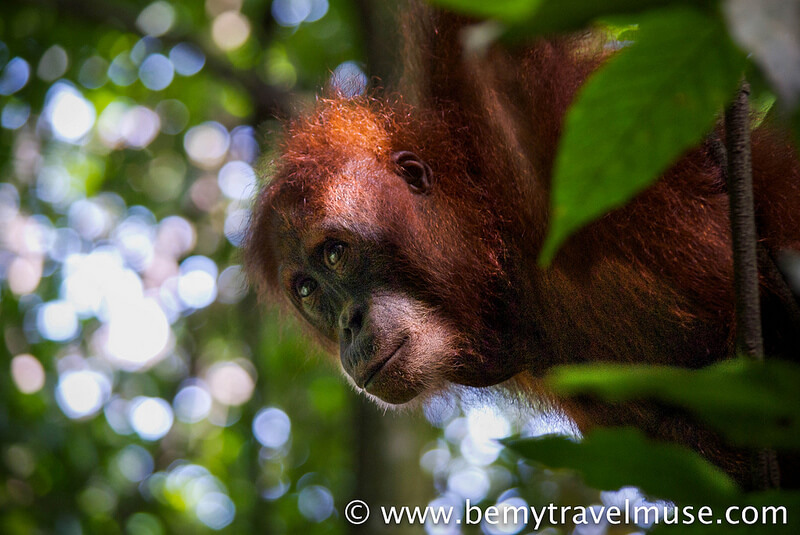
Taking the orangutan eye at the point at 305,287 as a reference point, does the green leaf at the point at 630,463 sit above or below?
above

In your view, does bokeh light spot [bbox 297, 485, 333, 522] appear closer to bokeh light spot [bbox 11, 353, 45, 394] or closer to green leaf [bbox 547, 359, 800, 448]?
bokeh light spot [bbox 11, 353, 45, 394]

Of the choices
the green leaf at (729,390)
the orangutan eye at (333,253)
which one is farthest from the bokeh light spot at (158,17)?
the green leaf at (729,390)

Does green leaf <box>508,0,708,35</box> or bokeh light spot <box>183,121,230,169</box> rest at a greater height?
green leaf <box>508,0,708,35</box>

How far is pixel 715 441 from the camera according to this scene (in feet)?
8.47

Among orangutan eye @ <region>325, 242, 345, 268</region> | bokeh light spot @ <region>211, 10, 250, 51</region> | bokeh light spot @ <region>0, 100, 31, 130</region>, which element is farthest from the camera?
bokeh light spot @ <region>211, 10, 250, 51</region>

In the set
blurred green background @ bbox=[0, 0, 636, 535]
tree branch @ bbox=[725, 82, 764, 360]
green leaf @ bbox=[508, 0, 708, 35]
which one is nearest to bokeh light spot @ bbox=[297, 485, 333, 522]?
blurred green background @ bbox=[0, 0, 636, 535]

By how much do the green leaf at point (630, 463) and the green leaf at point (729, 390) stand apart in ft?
0.22

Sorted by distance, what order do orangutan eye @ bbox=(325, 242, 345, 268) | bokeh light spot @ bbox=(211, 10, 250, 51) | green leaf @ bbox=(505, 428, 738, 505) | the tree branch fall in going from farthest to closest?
bokeh light spot @ bbox=(211, 10, 250, 51)
orangutan eye @ bbox=(325, 242, 345, 268)
the tree branch
green leaf @ bbox=(505, 428, 738, 505)

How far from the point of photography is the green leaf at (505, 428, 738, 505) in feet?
Result: 2.33

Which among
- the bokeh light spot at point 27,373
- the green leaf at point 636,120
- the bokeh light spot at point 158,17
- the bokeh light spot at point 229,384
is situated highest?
the green leaf at point 636,120

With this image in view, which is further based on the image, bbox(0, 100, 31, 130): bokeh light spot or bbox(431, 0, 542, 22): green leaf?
bbox(0, 100, 31, 130): bokeh light spot

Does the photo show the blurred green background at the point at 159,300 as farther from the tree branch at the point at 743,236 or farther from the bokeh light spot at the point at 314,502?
the tree branch at the point at 743,236

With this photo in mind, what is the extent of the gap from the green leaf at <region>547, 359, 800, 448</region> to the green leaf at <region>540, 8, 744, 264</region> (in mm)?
176

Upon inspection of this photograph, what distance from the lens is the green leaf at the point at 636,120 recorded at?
0.72m
